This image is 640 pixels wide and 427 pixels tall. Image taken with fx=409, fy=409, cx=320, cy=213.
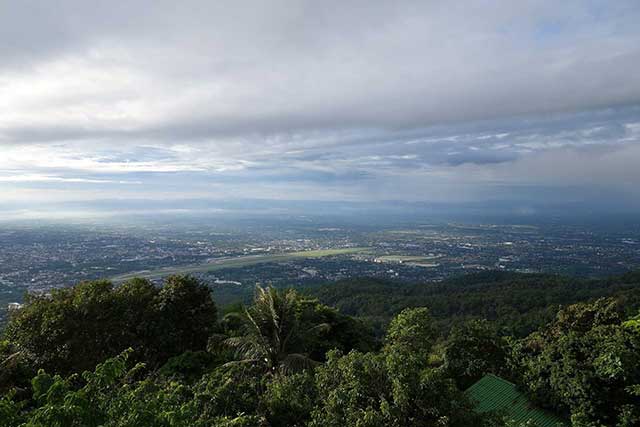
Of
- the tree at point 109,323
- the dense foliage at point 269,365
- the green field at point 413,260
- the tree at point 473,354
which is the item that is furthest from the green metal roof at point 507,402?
the green field at point 413,260

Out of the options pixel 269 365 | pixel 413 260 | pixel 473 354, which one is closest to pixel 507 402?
pixel 473 354

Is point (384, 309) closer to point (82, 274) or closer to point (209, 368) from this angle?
point (209, 368)

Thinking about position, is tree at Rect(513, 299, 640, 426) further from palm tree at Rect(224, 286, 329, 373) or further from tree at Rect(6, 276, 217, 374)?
tree at Rect(6, 276, 217, 374)

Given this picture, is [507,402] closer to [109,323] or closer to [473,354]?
[473,354]

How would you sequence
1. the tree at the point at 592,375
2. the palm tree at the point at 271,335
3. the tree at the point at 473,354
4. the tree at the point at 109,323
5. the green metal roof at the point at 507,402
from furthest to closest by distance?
the tree at the point at 473,354 < the tree at the point at 109,323 < the green metal roof at the point at 507,402 < the palm tree at the point at 271,335 < the tree at the point at 592,375

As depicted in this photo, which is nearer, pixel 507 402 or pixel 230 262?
pixel 507 402

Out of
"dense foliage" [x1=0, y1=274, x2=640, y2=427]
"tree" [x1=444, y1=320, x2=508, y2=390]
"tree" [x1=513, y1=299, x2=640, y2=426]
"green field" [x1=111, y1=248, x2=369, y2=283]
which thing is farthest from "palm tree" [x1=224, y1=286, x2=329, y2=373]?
"green field" [x1=111, y1=248, x2=369, y2=283]

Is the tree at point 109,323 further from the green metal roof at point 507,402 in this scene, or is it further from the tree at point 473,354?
the green metal roof at point 507,402
